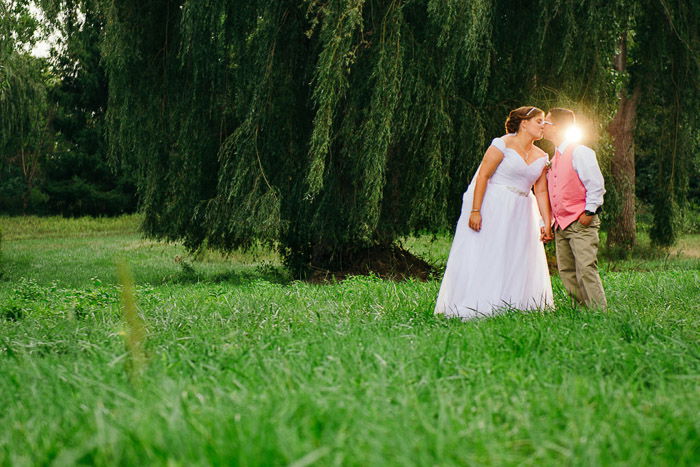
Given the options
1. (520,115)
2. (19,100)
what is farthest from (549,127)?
(19,100)

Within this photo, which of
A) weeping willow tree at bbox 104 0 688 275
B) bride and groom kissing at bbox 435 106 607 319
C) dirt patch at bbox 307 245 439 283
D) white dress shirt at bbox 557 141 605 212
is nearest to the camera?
white dress shirt at bbox 557 141 605 212

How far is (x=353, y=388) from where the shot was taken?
294cm

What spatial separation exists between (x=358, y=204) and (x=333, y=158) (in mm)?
774

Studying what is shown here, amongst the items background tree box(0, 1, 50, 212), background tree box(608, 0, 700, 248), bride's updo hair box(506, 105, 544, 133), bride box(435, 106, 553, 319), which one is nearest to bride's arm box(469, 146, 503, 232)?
bride box(435, 106, 553, 319)

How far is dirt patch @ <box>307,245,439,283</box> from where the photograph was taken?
10523mm

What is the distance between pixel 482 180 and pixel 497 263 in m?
0.69

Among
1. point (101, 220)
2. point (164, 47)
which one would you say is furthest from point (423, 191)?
point (101, 220)

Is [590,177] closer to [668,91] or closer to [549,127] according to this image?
[549,127]

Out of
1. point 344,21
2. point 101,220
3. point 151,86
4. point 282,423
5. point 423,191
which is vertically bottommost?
point 101,220

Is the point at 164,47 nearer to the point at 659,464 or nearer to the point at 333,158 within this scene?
the point at 333,158

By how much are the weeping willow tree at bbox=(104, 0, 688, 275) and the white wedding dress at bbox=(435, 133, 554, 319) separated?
2786 millimetres

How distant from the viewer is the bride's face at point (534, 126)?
5.72 metres

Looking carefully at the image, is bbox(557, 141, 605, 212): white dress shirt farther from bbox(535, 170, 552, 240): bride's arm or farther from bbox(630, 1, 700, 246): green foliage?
bbox(630, 1, 700, 246): green foliage

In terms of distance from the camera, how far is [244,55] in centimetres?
939
